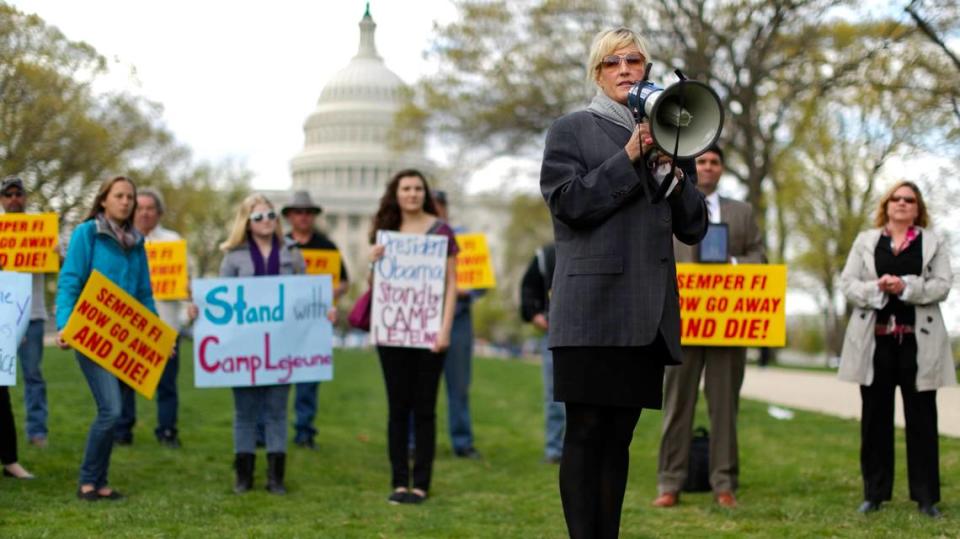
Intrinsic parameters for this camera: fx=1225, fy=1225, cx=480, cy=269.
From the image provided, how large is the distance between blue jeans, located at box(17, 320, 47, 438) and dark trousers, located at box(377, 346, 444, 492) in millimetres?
3096

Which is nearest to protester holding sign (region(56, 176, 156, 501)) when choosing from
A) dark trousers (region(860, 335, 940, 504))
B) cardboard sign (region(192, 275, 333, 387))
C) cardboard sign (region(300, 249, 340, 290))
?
cardboard sign (region(192, 275, 333, 387))

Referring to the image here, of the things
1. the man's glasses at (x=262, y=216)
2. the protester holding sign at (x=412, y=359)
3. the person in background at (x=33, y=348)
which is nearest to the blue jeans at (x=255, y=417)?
the protester holding sign at (x=412, y=359)

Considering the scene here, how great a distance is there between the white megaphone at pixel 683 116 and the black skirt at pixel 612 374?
736 mm

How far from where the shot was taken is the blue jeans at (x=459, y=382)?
10953 mm

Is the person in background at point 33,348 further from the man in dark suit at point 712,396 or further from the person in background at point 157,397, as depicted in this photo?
the man in dark suit at point 712,396

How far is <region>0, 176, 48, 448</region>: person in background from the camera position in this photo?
29.3 feet

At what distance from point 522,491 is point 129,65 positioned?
46.3ft

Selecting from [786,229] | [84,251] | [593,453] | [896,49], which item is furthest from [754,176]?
[593,453]

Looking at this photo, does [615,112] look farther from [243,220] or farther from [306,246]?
[306,246]

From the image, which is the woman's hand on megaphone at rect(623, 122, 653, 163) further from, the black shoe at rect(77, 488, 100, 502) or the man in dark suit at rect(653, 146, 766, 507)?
the black shoe at rect(77, 488, 100, 502)

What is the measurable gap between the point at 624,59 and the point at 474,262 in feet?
28.0

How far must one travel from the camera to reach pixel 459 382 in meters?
11.1

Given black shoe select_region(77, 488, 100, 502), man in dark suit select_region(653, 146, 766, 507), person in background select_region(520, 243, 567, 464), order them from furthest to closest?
person in background select_region(520, 243, 567, 464) → man in dark suit select_region(653, 146, 766, 507) → black shoe select_region(77, 488, 100, 502)

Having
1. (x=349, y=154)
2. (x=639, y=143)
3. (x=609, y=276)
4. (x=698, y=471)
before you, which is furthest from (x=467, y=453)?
(x=349, y=154)
